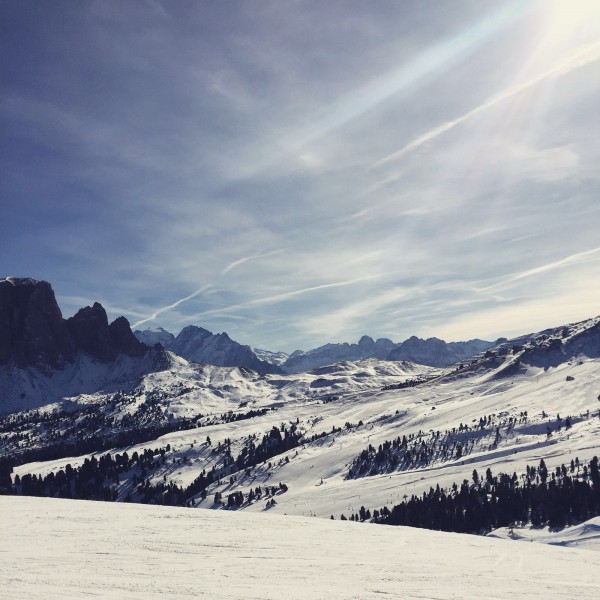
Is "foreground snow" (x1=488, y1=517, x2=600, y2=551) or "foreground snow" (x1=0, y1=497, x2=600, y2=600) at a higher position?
"foreground snow" (x1=0, y1=497, x2=600, y2=600)

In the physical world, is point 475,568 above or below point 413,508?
above

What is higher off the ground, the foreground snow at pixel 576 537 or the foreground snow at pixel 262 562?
the foreground snow at pixel 262 562

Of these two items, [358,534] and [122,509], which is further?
[122,509]

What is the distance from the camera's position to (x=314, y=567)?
27.8 m

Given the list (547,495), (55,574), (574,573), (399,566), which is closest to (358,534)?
(399,566)

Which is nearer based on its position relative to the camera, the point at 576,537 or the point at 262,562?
the point at 262,562

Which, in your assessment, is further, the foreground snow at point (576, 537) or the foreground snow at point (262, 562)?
the foreground snow at point (576, 537)

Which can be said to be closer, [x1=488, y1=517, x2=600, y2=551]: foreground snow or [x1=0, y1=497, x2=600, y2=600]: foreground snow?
[x1=0, y1=497, x2=600, y2=600]: foreground snow

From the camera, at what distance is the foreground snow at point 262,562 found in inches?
886

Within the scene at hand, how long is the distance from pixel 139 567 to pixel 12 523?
2065 centimetres

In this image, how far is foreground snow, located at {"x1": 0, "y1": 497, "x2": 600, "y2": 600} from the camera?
22.5 m

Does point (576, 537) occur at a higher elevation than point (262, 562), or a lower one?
lower

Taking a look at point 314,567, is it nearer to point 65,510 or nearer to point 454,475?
point 65,510

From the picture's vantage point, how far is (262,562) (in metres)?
28.7
